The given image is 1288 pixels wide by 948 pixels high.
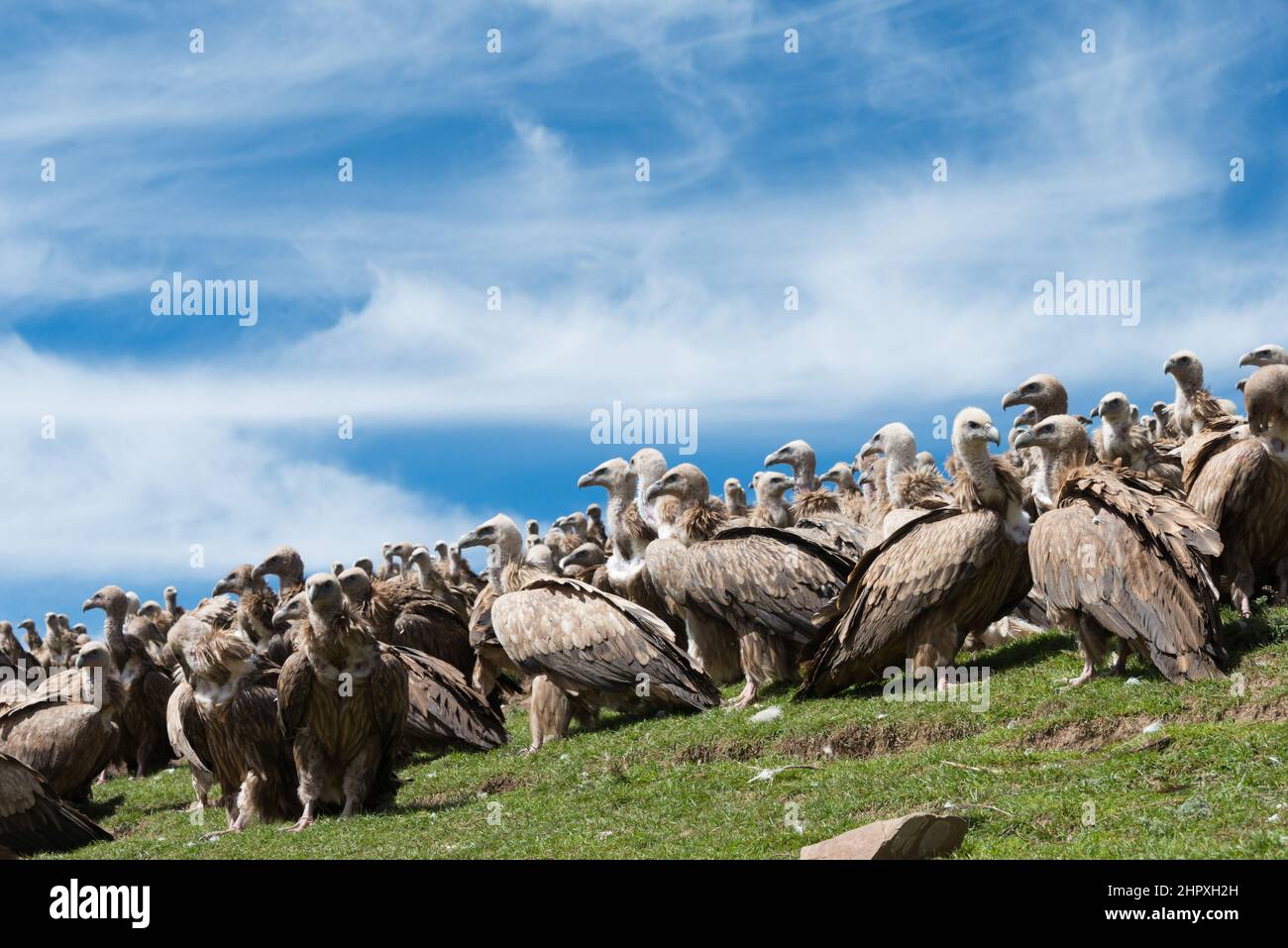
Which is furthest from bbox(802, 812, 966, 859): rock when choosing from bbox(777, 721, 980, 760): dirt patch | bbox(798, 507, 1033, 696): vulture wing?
bbox(798, 507, 1033, 696): vulture wing

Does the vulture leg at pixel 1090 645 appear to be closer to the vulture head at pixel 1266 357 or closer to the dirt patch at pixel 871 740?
the dirt patch at pixel 871 740

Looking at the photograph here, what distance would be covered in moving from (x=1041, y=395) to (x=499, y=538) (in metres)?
7.42

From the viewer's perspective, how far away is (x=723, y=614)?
49.7ft

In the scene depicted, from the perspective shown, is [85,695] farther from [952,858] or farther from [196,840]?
[952,858]

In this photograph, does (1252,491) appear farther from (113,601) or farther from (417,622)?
(113,601)

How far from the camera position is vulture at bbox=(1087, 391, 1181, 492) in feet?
53.1

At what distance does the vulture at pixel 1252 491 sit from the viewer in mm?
12828

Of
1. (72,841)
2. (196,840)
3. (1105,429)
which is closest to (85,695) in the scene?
(72,841)

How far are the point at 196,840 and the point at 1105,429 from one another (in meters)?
10.6

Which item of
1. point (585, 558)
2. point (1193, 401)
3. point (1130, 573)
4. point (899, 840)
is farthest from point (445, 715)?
point (1193, 401)

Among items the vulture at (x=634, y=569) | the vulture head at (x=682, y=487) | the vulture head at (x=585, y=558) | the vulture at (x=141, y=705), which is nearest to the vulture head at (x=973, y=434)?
the vulture head at (x=682, y=487)

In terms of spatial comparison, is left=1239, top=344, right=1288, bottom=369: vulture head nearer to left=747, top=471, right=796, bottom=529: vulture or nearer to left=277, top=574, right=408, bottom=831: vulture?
left=747, top=471, right=796, bottom=529: vulture

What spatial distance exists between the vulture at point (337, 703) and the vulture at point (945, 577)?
4210mm
